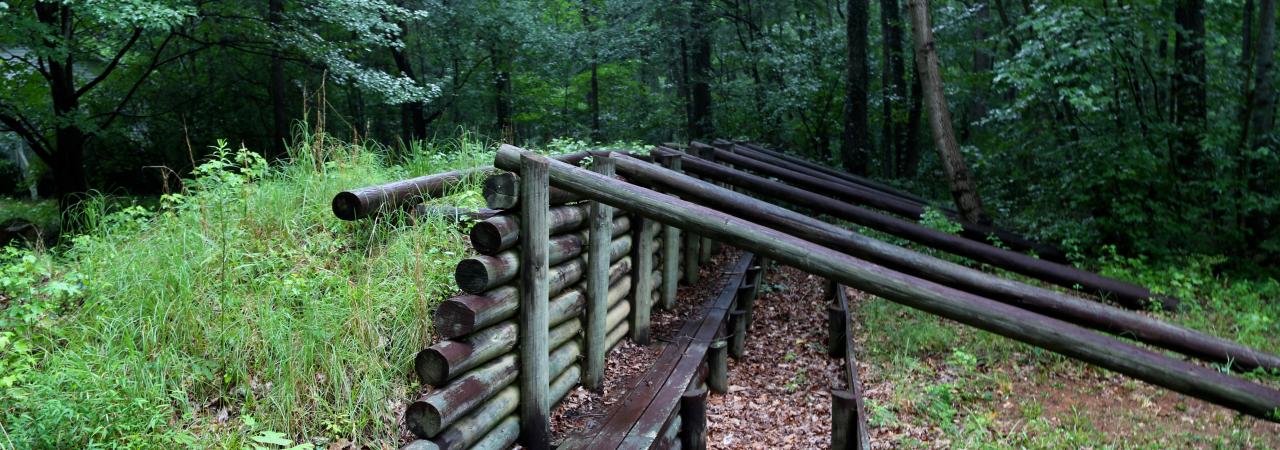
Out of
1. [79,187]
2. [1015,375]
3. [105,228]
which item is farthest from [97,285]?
[79,187]

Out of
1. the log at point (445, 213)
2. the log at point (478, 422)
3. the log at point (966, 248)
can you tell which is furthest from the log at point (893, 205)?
the log at point (478, 422)

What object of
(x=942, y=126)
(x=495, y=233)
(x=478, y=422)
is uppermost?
(x=942, y=126)

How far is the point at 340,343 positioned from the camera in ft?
13.9

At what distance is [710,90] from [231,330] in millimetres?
18235

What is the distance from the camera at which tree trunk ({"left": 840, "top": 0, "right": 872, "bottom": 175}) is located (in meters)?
16.4

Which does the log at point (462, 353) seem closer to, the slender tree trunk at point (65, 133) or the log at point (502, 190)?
the log at point (502, 190)

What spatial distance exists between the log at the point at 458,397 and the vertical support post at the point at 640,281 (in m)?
2.22

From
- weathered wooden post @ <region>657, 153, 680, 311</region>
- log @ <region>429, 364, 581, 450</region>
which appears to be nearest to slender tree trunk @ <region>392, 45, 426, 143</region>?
weathered wooden post @ <region>657, 153, 680, 311</region>

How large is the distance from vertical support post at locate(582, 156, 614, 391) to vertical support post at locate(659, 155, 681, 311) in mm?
2373

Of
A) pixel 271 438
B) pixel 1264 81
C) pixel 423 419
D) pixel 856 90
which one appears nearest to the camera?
pixel 271 438

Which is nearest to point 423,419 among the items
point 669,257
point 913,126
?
point 669,257

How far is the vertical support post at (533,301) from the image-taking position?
4.64 meters

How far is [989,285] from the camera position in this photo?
4.40 metres

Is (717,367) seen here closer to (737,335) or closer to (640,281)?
(737,335)
